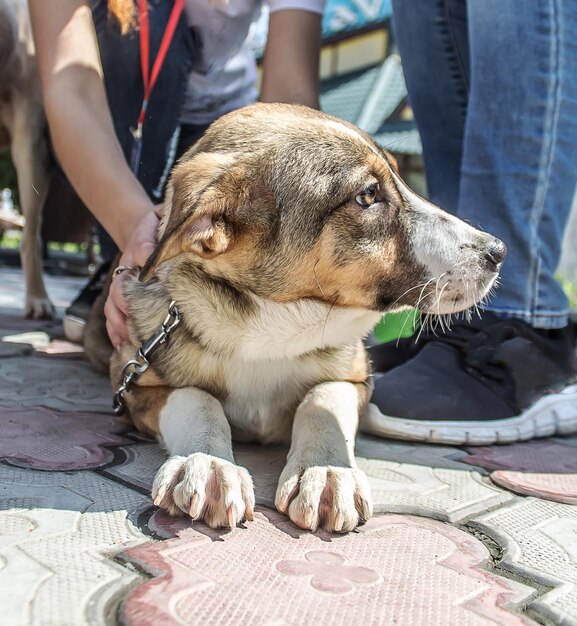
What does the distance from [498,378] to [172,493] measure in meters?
1.50

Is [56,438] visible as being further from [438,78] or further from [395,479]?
[438,78]

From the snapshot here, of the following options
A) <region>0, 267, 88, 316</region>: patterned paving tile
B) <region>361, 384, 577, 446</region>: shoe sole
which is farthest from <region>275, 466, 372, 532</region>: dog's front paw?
<region>0, 267, 88, 316</region>: patterned paving tile

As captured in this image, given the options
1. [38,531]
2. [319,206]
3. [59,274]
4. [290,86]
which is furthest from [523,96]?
[59,274]

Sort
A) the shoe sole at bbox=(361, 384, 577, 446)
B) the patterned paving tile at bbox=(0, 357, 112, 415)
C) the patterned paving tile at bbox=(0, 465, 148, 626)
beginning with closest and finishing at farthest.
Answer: the patterned paving tile at bbox=(0, 465, 148, 626) < the shoe sole at bbox=(361, 384, 577, 446) < the patterned paving tile at bbox=(0, 357, 112, 415)

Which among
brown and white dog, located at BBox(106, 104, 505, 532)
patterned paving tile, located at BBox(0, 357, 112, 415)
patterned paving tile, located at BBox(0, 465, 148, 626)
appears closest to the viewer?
patterned paving tile, located at BBox(0, 465, 148, 626)

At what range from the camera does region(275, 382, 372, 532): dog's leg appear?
5.12 ft

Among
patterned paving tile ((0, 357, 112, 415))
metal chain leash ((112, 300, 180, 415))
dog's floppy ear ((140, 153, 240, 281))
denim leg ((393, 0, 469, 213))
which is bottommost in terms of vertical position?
patterned paving tile ((0, 357, 112, 415))

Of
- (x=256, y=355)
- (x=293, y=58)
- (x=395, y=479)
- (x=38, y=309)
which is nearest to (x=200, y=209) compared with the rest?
(x=256, y=355)

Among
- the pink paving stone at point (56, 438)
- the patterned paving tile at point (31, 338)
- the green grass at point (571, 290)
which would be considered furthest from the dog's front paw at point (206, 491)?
the green grass at point (571, 290)

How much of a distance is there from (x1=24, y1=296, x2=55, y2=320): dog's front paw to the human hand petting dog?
84.6 inches

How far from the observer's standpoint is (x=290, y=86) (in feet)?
10.9

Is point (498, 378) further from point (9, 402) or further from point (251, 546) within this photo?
point (9, 402)

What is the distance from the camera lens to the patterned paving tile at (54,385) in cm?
256

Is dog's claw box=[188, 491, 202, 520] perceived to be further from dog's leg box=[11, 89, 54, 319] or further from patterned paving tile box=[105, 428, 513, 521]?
dog's leg box=[11, 89, 54, 319]
